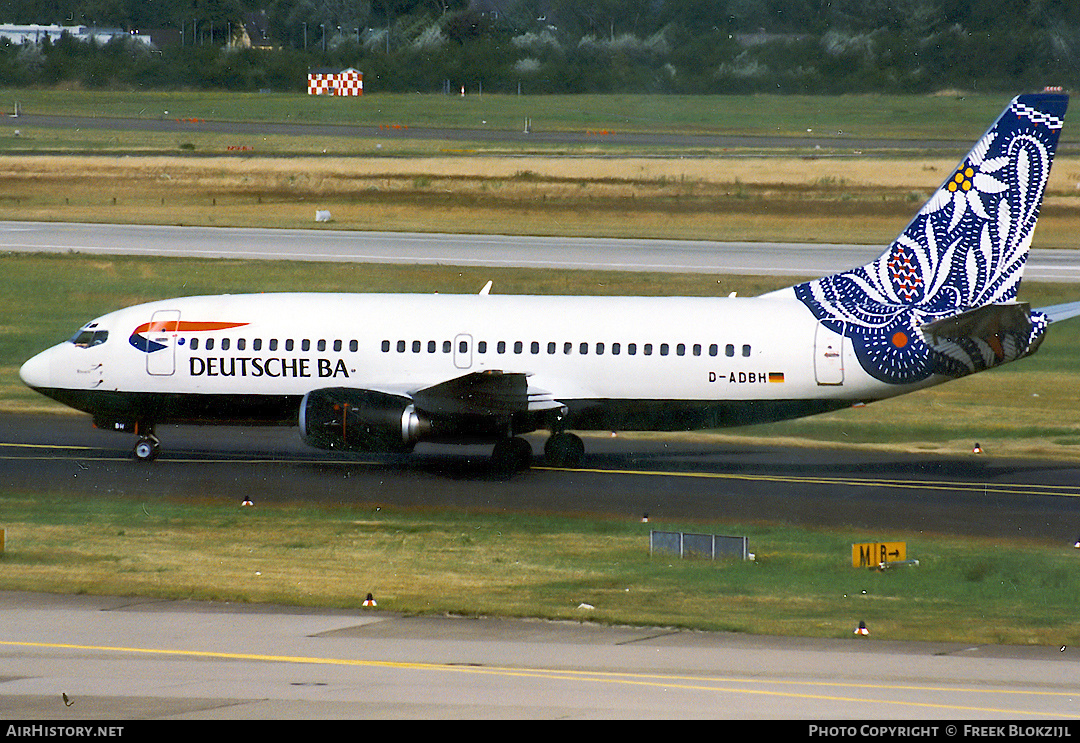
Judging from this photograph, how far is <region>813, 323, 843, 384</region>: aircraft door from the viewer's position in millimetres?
33094

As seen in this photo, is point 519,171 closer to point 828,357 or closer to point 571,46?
point 571,46

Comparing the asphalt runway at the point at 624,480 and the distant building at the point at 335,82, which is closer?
the asphalt runway at the point at 624,480

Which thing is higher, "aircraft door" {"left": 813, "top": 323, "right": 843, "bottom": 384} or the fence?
"aircraft door" {"left": 813, "top": 323, "right": 843, "bottom": 384}

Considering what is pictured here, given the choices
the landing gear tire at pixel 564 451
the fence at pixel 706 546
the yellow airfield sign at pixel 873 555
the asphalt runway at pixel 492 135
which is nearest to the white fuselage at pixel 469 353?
the landing gear tire at pixel 564 451

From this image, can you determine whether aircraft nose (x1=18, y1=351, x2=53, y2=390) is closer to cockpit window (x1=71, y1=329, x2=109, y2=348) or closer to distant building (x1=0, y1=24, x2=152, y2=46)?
cockpit window (x1=71, y1=329, x2=109, y2=348)

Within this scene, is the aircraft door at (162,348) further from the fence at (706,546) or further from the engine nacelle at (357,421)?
the fence at (706,546)

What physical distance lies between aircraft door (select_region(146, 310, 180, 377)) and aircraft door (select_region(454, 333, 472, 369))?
6.22 meters

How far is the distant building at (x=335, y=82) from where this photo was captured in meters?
96.7

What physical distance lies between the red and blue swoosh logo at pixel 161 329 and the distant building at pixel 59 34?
220 feet

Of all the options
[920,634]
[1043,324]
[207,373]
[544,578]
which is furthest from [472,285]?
[920,634]

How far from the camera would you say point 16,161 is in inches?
3674

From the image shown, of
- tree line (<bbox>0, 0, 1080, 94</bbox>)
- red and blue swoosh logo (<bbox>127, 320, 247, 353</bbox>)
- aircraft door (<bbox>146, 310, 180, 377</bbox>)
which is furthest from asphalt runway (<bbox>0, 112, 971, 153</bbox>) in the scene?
aircraft door (<bbox>146, 310, 180, 377</bbox>)

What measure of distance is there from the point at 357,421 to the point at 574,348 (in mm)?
4946

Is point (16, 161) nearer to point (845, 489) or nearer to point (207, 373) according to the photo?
point (207, 373)
